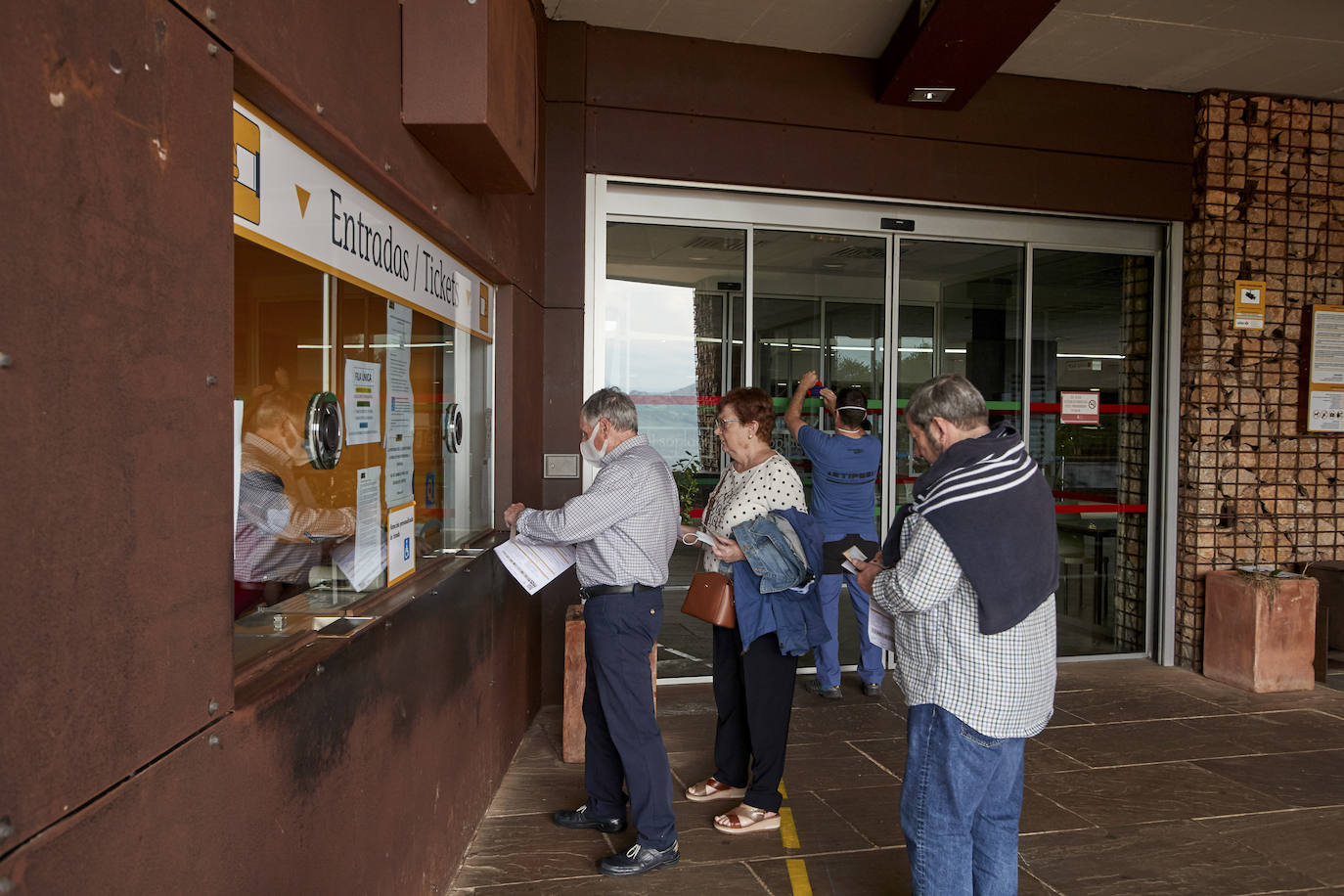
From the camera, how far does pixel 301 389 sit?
217cm

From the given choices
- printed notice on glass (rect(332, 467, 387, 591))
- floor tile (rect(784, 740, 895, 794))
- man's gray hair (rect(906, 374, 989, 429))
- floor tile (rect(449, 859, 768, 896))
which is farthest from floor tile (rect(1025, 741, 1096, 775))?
printed notice on glass (rect(332, 467, 387, 591))

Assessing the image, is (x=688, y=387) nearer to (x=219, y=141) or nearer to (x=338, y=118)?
(x=338, y=118)

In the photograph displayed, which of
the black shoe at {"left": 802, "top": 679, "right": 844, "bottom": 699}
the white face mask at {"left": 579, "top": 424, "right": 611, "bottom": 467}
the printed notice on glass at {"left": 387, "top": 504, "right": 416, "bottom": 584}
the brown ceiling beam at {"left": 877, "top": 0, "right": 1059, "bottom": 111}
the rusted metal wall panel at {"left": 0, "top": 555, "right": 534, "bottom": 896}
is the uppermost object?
the brown ceiling beam at {"left": 877, "top": 0, "right": 1059, "bottom": 111}

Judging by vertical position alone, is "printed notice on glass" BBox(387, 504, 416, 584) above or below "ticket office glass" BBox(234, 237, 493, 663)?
below

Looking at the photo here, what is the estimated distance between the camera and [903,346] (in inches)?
232

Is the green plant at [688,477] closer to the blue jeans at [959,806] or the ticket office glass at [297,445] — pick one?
the ticket office glass at [297,445]

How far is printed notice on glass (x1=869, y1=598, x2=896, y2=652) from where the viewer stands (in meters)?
2.76

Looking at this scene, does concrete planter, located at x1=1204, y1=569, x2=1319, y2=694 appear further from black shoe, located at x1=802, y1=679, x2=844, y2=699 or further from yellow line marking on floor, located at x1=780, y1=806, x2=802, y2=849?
yellow line marking on floor, located at x1=780, y1=806, x2=802, y2=849

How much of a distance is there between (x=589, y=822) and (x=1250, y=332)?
5225mm

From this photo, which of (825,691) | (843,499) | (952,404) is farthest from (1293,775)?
(952,404)

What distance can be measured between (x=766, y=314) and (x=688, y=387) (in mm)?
659

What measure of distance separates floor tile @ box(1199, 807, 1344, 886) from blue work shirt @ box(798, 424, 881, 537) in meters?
2.17

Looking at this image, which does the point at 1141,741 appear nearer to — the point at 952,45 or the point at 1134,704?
the point at 1134,704

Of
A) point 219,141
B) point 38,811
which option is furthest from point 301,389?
point 38,811
